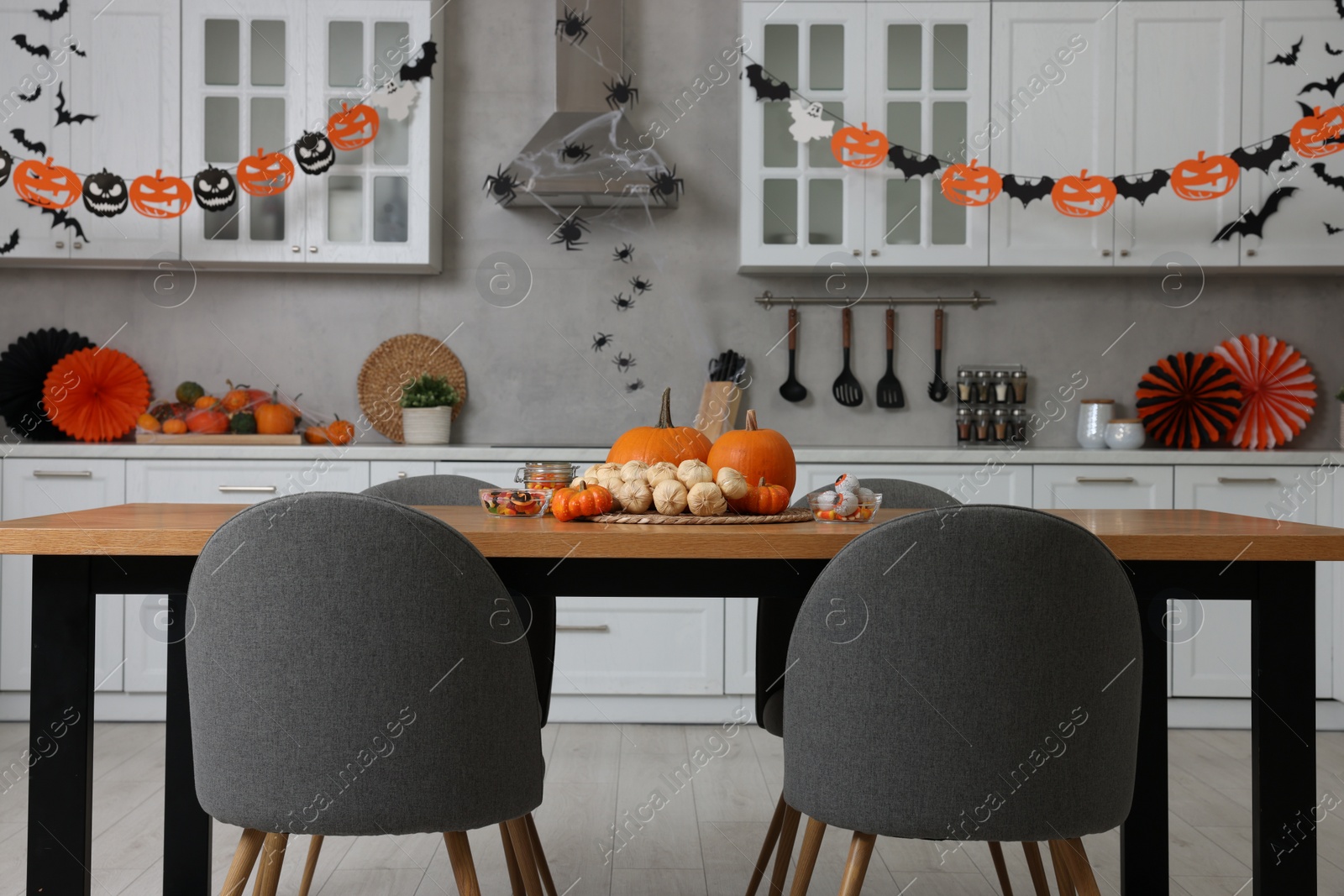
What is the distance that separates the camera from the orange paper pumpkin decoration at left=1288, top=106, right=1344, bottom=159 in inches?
119

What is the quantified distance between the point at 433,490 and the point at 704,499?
689 mm

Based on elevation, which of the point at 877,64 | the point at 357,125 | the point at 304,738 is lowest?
the point at 304,738

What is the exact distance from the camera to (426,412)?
338 centimetres

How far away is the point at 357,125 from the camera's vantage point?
3162mm

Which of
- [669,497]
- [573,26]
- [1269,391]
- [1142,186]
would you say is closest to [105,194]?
[573,26]

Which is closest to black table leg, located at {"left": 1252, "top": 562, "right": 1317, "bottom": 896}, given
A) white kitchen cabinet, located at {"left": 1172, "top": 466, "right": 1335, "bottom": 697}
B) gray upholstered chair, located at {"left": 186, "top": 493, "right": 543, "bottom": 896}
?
gray upholstered chair, located at {"left": 186, "top": 493, "right": 543, "bottom": 896}

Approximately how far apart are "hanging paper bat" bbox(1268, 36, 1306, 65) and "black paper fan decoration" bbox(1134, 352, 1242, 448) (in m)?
0.96

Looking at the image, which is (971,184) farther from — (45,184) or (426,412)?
(45,184)

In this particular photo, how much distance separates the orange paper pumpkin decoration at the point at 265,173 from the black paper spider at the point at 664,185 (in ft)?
3.78

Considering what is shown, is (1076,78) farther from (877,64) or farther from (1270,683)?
(1270,683)

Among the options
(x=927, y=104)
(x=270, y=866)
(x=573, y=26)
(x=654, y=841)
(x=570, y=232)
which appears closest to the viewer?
(x=270, y=866)

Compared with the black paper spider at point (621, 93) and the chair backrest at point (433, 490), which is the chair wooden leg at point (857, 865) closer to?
the chair backrest at point (433, 490)

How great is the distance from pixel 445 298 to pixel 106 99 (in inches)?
47.5

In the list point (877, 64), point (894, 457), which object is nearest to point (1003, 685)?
point (894, 457)
